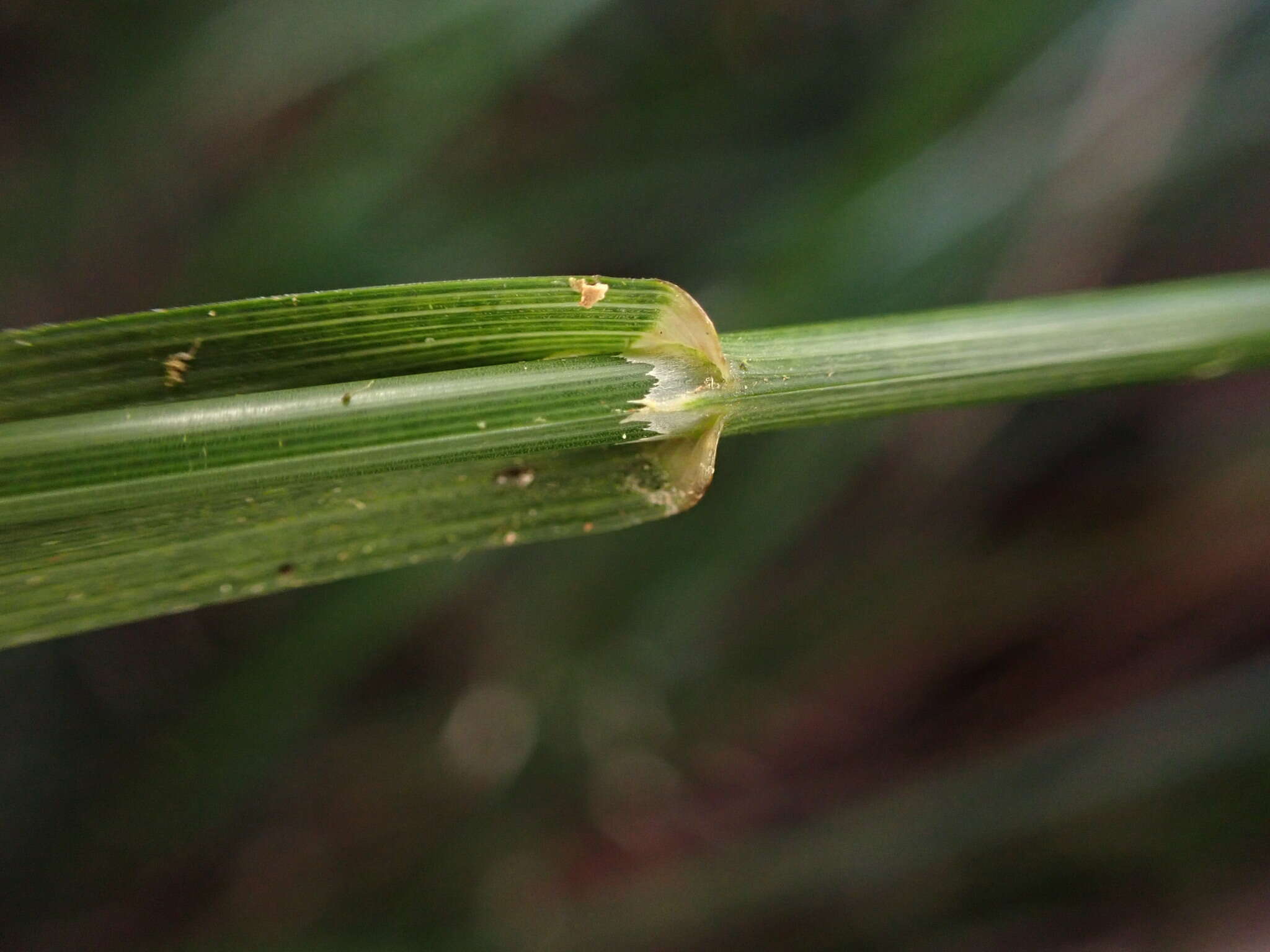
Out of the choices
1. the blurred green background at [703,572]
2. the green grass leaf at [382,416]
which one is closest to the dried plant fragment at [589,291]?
the green grass leaf at [382,416]

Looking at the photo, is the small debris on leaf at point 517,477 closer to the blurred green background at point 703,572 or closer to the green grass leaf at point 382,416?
the green grass leaf at point 382,416

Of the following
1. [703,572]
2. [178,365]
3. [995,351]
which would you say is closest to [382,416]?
[178,365]

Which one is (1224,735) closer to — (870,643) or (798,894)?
(870,643)

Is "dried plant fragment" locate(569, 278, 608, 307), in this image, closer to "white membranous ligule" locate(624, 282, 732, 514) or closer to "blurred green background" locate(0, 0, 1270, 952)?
"white membranous ligule" locate(624, 282, 732, 514)

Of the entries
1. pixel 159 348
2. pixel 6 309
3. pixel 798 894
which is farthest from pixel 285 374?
pixel 6 309

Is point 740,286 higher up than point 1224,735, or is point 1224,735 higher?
point 740,286

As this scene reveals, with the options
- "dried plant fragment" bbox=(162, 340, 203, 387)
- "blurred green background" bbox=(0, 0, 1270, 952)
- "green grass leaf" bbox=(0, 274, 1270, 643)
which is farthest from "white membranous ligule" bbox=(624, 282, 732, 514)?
"blurred green background" bbox=(0, 0, 1270, 952)
